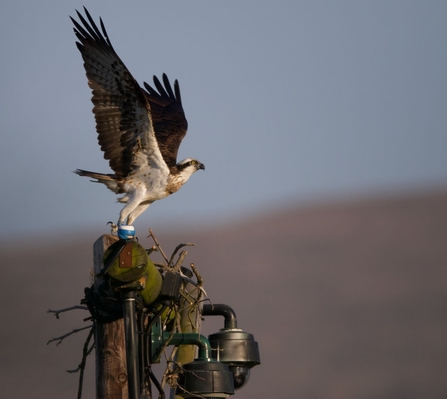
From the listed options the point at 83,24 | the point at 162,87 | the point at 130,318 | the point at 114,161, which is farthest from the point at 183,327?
the point at 162,87

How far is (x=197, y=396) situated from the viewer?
3590 millimetres

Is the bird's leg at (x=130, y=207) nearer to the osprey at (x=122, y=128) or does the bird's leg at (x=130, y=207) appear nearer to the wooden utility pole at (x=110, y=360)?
the osprey at (x=122, y=128)

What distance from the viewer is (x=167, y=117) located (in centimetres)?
951

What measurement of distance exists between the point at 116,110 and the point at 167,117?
223 centimetres

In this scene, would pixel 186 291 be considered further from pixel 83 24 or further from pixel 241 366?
pixel 83 24

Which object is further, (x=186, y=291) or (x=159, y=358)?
(x=186, y=291)

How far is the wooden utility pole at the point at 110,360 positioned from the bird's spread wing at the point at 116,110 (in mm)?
3585

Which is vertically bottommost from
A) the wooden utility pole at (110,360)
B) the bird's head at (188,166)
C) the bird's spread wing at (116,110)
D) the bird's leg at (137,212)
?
the wooden utility pole at (110,360)

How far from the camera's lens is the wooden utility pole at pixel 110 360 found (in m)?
3.72

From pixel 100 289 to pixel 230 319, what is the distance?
102 cm

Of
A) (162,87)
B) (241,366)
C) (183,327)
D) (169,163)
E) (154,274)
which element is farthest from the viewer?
(162,87)

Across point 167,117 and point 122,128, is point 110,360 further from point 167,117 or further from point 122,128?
point 167,117

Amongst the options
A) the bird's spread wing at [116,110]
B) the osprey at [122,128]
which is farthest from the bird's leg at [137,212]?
the bird's spread wing at [116,110]

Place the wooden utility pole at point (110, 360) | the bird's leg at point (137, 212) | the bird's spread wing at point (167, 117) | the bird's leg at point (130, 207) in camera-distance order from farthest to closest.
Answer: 1. the bird's spread wing at point (167, 117)
2. the bird's leg at point (137, 212)
3. the bird's leg at point (130, 207)
4. the wooden utility pole at point (110, 360)
